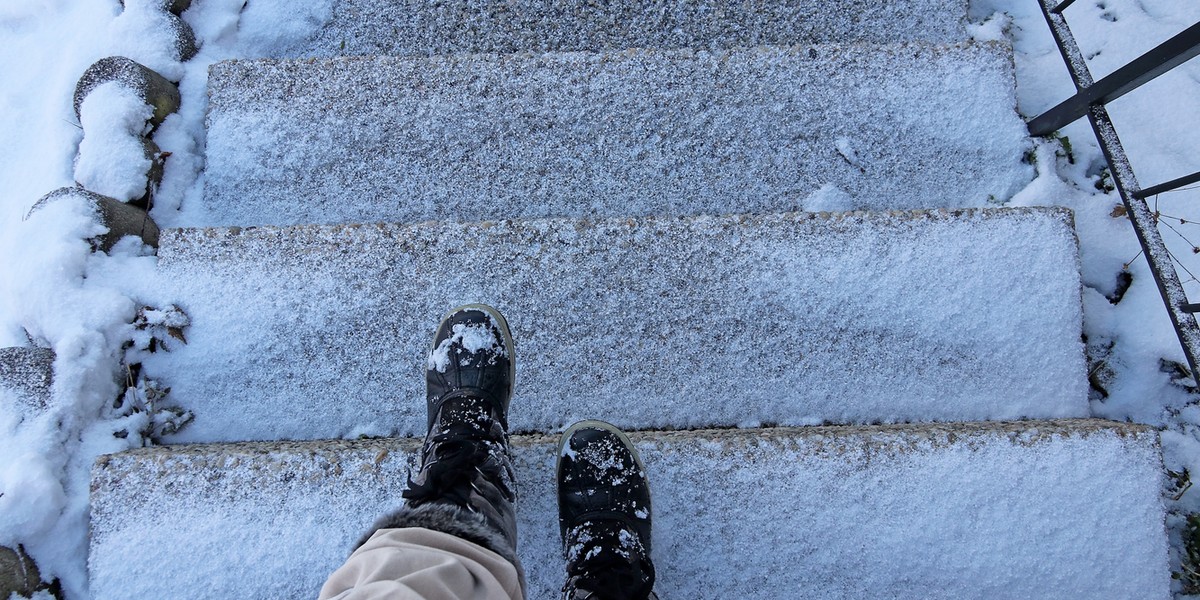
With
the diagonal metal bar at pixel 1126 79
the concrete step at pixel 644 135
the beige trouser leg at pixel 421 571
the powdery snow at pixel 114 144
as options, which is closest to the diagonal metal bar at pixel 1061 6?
the diagonal metal bar at pixel 1126 79

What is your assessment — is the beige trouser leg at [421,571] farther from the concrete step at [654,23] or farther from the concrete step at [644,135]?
the concrete step at [654,23]

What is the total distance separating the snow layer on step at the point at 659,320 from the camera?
1418mm

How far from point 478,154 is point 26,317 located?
3.66 feet

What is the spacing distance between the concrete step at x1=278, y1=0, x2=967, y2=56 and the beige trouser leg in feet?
4.51

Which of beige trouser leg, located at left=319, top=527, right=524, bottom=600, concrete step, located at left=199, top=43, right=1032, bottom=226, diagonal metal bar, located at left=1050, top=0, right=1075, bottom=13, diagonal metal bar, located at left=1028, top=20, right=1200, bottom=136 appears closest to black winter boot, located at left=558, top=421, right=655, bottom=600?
beige trouser leg, located at left=319, top=527, right=524, bottom=600

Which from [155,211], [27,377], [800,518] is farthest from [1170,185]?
[27,377]

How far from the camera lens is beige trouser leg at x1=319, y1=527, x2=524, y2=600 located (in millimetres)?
932

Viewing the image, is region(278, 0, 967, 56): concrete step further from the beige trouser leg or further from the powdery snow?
the beige trouser leg

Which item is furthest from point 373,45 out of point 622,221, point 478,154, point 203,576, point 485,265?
point 203,576

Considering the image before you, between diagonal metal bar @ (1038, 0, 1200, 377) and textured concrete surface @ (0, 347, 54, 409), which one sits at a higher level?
diagonal metal bar @ (1038, 0, 1200, 377)

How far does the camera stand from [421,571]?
968 millimetres

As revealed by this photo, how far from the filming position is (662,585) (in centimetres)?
131

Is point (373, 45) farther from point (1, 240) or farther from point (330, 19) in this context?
point (1, 240)

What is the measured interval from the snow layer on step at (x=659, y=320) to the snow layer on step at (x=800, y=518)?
0.45 ft
